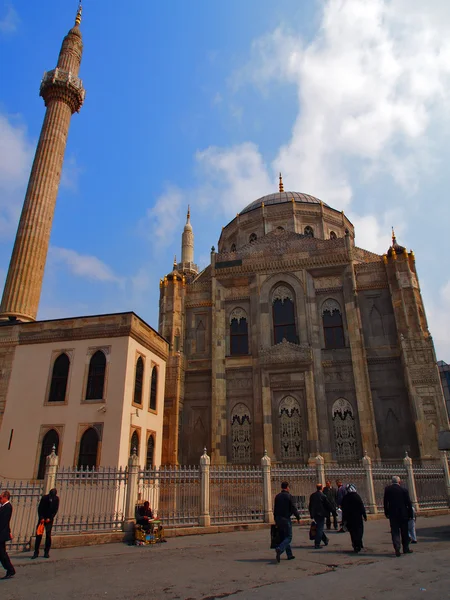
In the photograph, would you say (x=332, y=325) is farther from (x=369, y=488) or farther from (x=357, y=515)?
(x=357, y=515)

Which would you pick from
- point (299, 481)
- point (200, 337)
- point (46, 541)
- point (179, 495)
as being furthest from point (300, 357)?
point (46, 541)

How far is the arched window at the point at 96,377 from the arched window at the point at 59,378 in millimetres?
1036

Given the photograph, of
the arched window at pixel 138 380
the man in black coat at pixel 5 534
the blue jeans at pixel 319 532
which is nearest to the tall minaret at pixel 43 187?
the arched window at pixel 138 380

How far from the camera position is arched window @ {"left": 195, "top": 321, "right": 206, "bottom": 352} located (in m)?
24.2

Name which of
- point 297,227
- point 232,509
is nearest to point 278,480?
point 232,509

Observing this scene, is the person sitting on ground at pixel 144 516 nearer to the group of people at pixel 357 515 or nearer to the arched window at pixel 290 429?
the group of people at pixel 357 515

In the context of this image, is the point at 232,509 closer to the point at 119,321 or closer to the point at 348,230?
the point at 119,321

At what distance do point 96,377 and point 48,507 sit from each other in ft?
27.6

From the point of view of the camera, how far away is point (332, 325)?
914 inches

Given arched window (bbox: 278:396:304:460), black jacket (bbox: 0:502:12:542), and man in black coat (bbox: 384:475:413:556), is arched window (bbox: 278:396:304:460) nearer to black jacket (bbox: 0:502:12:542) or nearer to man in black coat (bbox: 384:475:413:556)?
man in black coat (bbox: 384:475:413:556)

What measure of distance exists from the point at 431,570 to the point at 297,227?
24231 mm

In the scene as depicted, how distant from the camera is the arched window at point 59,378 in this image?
18.0m

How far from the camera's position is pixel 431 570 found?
23.0 ft

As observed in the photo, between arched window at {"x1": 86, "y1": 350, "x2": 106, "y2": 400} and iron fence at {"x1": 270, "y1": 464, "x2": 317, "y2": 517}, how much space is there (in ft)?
23.9
